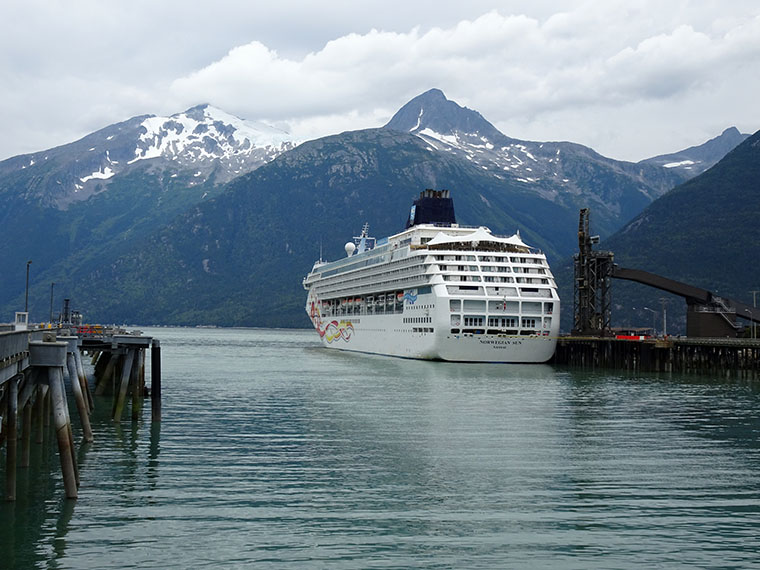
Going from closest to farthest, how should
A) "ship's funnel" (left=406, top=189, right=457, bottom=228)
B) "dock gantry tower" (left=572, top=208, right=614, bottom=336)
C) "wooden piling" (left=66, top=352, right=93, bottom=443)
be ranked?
"wooden piling" (left=66, top=352, right=93, bottom=443), "dock gantry tower" (left=572, top=208, right=614, bottom=336), "ship's funnel" (left=406, top=189, right=457, bottom=228)

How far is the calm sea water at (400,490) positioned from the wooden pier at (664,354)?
34.2 m

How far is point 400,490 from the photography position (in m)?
26.0

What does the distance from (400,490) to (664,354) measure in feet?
236

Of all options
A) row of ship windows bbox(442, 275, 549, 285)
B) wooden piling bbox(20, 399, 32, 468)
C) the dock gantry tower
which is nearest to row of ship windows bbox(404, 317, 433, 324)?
row of ship windows bbox(442, 275, 549, 285)

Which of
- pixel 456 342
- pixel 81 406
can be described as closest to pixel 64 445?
pixel 81 406

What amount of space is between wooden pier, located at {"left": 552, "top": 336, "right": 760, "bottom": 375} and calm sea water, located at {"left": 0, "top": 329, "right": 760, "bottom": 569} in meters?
34.2

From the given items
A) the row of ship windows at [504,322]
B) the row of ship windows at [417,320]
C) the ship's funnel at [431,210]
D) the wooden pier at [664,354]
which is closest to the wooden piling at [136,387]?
the row of ship windows at [504,322]

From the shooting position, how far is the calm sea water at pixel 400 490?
64.3 ft

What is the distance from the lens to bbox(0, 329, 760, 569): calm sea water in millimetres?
19594

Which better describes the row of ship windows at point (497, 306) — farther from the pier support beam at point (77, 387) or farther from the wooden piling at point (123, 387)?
the pier support beam at point (77, 387)

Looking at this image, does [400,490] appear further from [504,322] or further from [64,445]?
[504,322]

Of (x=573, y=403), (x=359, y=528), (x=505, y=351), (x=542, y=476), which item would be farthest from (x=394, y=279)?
(x=359, y=528)

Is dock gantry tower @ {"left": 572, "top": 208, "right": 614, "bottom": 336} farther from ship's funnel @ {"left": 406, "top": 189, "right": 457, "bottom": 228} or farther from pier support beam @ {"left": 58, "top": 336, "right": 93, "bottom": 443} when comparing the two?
pier support beam @ {"left": 58, "top": 336, "right": 93, "bottom": 443}

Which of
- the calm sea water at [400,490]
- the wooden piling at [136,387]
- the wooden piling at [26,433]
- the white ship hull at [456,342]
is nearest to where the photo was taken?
the calm sea water at [400,490]
